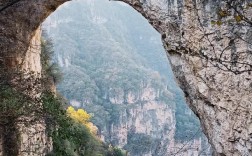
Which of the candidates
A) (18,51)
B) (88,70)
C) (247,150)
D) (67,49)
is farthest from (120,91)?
(247,150)

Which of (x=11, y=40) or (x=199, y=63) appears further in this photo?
(x=11, y=40)

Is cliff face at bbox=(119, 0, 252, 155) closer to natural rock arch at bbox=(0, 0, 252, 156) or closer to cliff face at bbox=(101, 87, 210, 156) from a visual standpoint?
natural rock arch at bbox=(0, 0, 252, 156)

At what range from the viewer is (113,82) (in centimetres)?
5825

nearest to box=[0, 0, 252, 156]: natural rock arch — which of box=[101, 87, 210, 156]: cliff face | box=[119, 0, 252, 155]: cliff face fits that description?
box=[119, 0, 252, 155]: cliff face

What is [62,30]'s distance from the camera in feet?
223

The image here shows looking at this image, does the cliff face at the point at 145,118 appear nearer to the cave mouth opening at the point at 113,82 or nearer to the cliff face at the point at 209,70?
the cave mouth opening at the point at 113,82

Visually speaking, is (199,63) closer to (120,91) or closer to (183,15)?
(183,15)

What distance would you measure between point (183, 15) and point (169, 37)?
456mm

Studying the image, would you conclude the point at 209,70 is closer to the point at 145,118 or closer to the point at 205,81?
the point at 205,81

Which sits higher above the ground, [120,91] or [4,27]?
[4,27]

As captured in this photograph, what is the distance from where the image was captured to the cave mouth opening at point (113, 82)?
51625 mm

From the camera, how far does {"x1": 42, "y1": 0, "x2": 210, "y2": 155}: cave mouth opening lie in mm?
51625

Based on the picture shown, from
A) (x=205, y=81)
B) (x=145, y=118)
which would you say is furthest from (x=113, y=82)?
(x=205, y=81)

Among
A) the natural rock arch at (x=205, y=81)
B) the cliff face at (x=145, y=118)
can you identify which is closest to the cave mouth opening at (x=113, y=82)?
the cliff face at (x=145, y=118)
